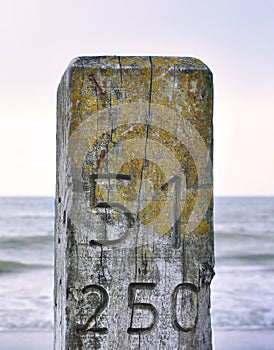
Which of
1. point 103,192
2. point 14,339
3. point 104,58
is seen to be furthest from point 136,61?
point 14,339

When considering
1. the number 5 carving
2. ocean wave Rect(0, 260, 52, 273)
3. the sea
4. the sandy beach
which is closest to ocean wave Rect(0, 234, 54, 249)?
the sea

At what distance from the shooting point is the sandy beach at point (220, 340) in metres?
7.00

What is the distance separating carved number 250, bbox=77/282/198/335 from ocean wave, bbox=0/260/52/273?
45.4ft

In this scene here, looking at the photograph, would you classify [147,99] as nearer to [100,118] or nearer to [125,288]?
[100,118]

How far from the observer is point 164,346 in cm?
191

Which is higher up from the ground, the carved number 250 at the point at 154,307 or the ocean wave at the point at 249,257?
the carved number 250 at the point at 154,307

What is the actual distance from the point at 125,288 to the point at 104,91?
1.81ft

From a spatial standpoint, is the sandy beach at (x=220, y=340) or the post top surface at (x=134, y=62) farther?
the sandy beach at (x=220, y=340)

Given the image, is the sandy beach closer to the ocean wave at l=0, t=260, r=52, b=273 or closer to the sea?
the sea

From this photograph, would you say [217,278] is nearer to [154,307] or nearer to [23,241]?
[154,307]

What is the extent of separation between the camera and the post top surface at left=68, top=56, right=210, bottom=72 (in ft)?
6.26

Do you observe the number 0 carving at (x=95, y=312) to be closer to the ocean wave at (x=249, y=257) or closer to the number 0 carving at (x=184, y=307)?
the number 0 carving at (x=184, y=307)

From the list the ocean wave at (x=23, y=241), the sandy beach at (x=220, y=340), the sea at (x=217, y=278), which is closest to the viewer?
the sandy beach at (x=220, y=340)

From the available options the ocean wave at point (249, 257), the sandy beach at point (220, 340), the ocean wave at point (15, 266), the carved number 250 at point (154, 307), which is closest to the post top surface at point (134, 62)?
the carved number 250 at point (154, 307)
